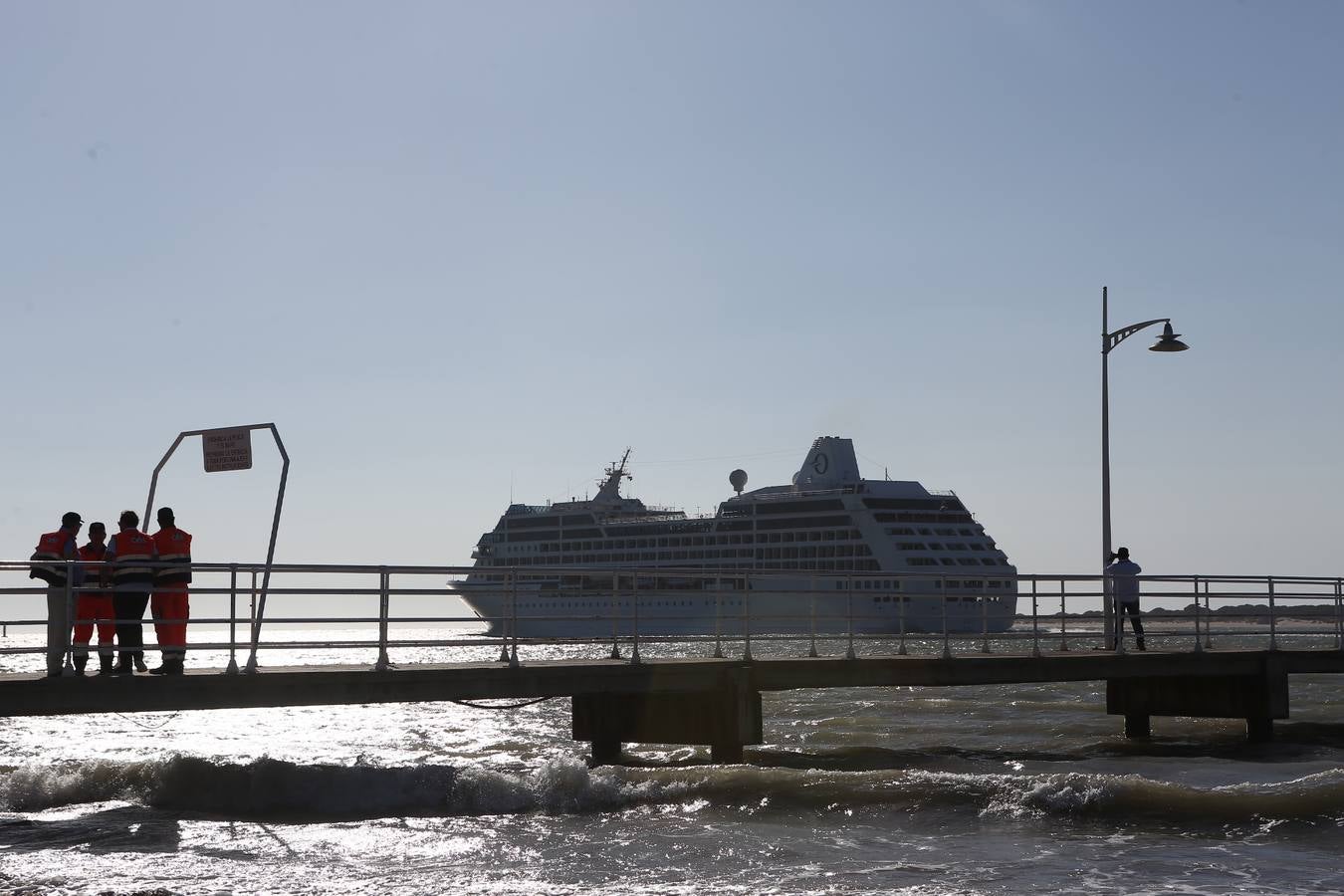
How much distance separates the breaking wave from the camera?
12656 millimetres

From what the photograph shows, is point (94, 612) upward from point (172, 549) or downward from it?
downward

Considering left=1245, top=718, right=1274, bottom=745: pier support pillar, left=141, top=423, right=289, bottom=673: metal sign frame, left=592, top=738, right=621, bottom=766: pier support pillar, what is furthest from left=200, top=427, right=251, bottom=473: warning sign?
left=1245, top=718, right=1274, bottom=745: pier support pillar

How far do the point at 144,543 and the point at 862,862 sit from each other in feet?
20.9

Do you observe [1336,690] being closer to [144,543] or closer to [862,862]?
[862,862]

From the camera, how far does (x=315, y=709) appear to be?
131ft

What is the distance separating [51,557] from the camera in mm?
11406

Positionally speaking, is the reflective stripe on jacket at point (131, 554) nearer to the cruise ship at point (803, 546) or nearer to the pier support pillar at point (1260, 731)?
the pier support pillar at point (1260, 731)

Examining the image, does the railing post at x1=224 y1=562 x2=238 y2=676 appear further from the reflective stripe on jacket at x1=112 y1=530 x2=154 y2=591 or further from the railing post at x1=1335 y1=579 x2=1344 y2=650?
the railing post at x1=1335 y1=579 x2=1344 y2=650

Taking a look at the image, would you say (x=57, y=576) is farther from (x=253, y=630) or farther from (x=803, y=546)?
(x=803, y=546)

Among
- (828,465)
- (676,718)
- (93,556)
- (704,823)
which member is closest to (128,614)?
(93,556)

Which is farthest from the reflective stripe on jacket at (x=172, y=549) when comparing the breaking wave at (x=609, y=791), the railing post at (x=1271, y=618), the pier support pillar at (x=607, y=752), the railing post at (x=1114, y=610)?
the railing post at (x=1271, y=618)

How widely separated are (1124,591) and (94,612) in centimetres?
1310

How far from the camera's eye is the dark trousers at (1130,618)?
61.5 ft

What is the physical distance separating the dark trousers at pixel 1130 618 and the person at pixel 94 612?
41.2 ft
